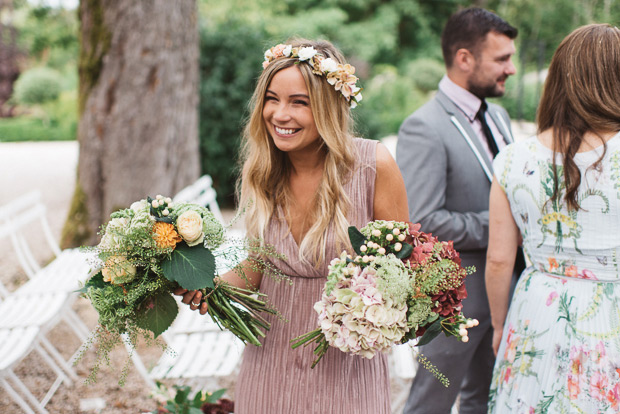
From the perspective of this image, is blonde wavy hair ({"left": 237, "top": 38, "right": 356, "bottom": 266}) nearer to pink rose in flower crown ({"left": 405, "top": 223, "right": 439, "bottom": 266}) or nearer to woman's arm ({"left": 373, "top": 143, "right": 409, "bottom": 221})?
woman's arm ({"left": 373, "top": 143, "right": 409, "bottom": 221})

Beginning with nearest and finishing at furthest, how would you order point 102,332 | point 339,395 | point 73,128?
point 102,332 → point 339,395 → point 73,128

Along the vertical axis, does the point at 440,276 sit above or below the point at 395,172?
below

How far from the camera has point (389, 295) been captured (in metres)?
1.85

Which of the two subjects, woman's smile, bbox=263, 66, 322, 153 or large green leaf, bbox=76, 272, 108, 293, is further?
woman's smile, bbox=263, 66, 322, 153

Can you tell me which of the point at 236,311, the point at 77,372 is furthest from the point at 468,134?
the point at 77,372

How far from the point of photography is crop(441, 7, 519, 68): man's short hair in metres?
3.26

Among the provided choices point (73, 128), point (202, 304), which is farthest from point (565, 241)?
point (73, 128)

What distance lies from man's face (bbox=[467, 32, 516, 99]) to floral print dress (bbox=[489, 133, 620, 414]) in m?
0.88

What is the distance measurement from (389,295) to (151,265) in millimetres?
784

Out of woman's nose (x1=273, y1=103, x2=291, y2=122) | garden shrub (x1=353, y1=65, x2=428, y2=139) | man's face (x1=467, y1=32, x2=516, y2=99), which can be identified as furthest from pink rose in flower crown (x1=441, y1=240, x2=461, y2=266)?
garden shrub (x1=353, y1=65, x2=428, y2=139)

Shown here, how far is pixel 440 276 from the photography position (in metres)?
1.88

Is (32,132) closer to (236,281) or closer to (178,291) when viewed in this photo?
(236,281)

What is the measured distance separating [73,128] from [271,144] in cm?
2042

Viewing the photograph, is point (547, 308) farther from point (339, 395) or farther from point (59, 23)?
point (59, 23)
